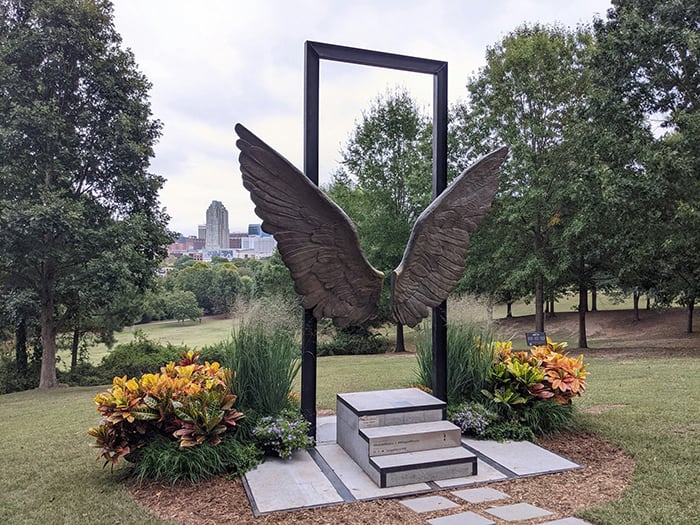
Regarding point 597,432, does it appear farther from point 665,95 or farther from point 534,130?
point 534,130

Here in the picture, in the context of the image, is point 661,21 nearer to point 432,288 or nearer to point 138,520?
point 432,288

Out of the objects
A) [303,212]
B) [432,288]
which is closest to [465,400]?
[432,288]

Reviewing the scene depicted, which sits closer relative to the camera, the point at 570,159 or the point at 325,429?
the point at 325,429

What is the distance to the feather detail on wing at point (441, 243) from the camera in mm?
4234

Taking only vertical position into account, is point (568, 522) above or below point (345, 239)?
below

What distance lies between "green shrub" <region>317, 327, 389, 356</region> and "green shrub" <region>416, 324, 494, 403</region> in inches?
401

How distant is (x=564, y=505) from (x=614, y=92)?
32.6ft

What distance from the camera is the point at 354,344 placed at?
14.9m

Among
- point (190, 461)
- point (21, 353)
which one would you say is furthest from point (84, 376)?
point (190, 461)

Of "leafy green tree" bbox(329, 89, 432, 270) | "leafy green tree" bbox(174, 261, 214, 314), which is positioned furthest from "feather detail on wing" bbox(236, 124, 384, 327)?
"leafy green tree" bbox(174, 261, 214, 314)

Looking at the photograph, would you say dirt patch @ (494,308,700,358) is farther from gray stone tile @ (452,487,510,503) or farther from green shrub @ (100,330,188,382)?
gray stone tile @ (452,487,510,503)

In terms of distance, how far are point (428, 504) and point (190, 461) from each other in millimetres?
1656

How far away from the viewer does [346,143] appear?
1390 centimetres

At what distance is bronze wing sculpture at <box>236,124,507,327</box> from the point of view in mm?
3514
